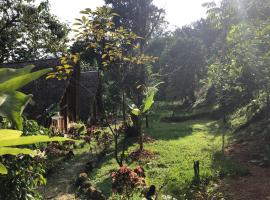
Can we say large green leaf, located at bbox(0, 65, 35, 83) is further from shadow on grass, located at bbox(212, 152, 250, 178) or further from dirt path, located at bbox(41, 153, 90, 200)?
shadow on grass, located at bbox(212, 152, 250, 178)

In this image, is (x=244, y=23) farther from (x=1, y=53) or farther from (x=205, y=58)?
(x=205, y=58)

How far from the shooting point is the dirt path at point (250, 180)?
1034 centimetres

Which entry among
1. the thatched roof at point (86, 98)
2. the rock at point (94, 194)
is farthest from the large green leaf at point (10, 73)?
the thatched roof at point (86, 98)

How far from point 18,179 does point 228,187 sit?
713 centimetres

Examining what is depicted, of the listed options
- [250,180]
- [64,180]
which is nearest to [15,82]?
[250,180]

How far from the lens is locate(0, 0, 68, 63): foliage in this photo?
22.8 metres

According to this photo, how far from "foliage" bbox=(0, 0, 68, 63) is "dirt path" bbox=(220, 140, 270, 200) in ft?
46.8

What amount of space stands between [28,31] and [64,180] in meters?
15.0

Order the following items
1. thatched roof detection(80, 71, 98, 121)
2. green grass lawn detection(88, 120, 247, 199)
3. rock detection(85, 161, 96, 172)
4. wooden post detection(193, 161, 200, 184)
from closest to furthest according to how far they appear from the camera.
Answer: wooden post detection(193, 161, 200, 184)
green grass lawn detection(88, 120, 247, 199)
rock detection(85, 161, 96, 172)
thatched roof detection(80, 71, 98, 121)

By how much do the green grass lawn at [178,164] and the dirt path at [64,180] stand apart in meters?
0.78

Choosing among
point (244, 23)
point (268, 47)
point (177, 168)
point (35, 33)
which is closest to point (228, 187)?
point (177, 168)

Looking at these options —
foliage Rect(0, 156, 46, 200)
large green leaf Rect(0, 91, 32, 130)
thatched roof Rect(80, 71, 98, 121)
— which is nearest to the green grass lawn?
foliage Rect(0, 156, 46, 200)

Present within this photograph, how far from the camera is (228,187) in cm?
1100

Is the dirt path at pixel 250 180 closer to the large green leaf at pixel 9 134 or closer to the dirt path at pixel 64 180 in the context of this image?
the dirt path at pixel 64 180
